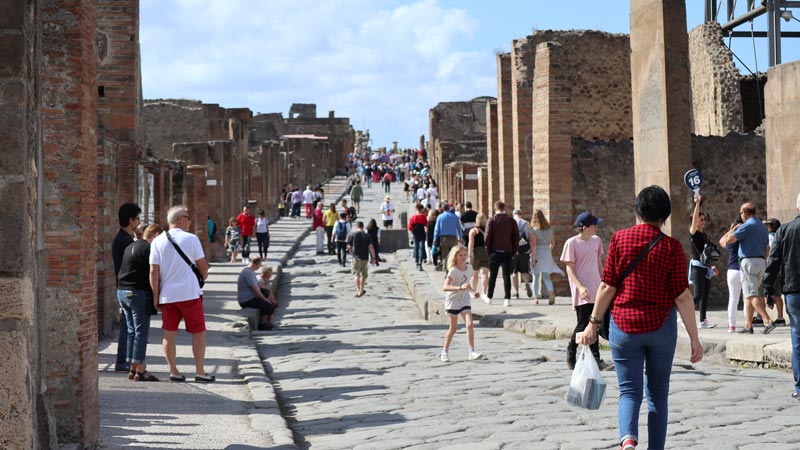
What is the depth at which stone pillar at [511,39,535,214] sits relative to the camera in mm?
21656

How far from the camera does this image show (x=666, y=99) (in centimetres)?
1457

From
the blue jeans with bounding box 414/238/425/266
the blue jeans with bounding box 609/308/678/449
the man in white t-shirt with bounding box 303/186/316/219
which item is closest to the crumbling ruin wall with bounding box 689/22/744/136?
the blue jeans with bounding box 414/238/425/266

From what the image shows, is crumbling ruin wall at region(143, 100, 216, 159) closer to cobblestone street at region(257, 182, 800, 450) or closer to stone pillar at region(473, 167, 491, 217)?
stone pillar at region(473, 167, 491, 217)

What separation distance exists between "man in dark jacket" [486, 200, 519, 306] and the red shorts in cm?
739

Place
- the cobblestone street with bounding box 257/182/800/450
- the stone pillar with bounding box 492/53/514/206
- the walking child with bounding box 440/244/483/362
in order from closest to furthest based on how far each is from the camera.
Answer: the cobblestone street with bounding box 257/182/800/450, the walking child with bounding box 440/244/483/362, the stone pillar with bounding box 492/53/514/206

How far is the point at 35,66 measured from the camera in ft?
20.3

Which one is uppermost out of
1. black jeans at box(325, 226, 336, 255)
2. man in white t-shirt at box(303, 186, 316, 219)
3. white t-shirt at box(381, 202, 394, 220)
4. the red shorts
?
man in white t-shirt at box(303, 186, 316, 219)

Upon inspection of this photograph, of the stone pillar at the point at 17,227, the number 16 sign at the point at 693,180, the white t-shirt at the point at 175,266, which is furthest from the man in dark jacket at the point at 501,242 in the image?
the stone pillar at the point at 17,227

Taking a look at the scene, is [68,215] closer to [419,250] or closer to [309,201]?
[419,250]

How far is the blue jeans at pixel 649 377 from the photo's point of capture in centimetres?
615

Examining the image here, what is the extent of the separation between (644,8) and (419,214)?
41.0 feet

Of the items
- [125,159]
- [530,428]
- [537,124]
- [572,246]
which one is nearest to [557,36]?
[537,124]

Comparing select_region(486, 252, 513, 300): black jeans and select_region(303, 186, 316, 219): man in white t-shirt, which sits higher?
select_region(303, 186, 316, 219): man in white t-shirt

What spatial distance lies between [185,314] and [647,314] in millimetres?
5271
